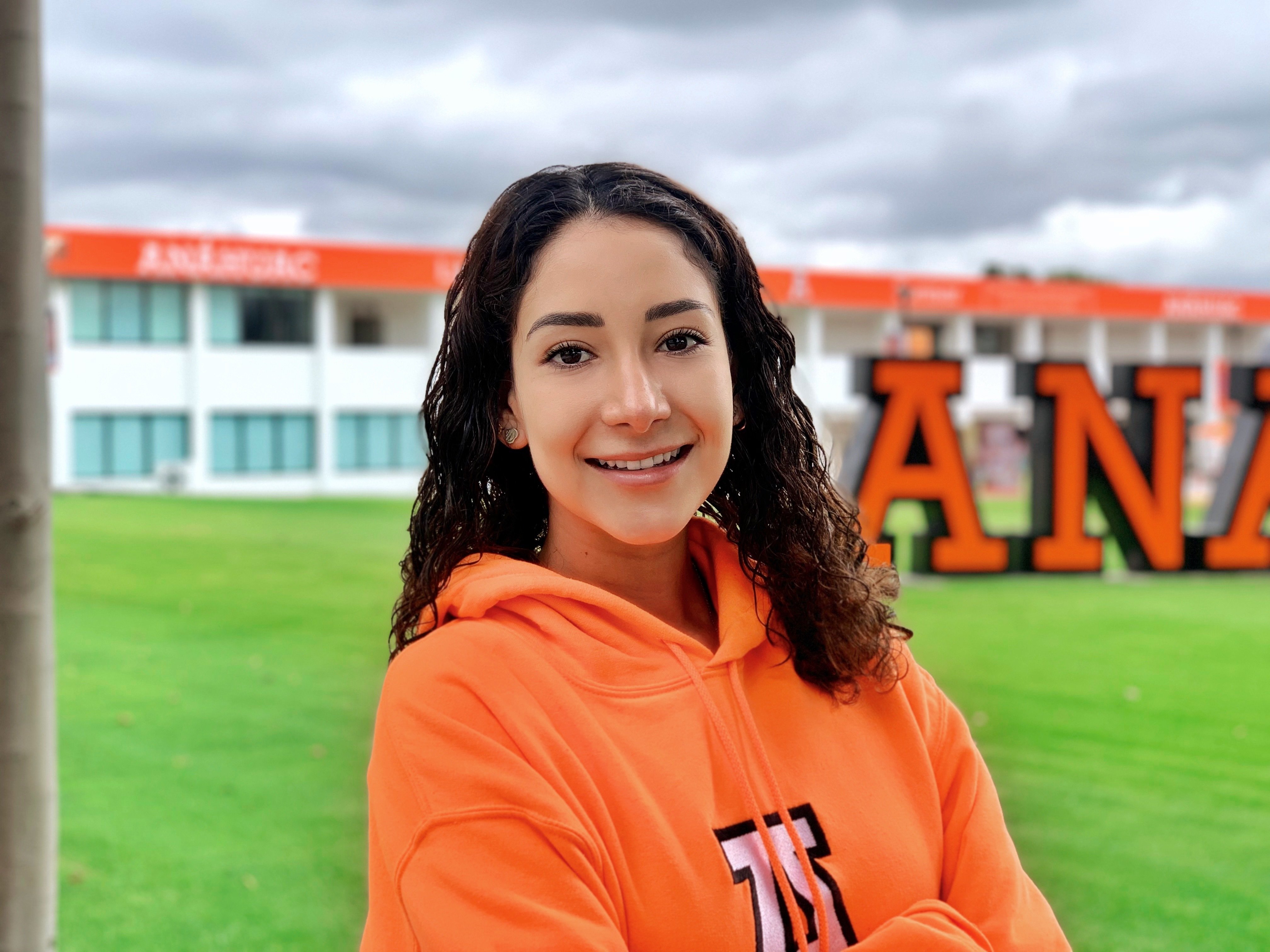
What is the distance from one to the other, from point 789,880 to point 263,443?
95.6 feet

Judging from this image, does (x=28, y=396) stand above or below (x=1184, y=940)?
above

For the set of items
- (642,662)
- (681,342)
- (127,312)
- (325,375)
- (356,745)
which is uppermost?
(127,312)

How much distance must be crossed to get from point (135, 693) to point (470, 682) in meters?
6.58

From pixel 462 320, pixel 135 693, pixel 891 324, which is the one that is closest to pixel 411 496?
pixel 891 324

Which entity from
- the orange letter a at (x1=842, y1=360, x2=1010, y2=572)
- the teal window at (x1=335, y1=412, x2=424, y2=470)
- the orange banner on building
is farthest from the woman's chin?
the teal window at (x1=335, y1=412, x2=424, y2=470)

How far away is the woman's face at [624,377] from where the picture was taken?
145cm

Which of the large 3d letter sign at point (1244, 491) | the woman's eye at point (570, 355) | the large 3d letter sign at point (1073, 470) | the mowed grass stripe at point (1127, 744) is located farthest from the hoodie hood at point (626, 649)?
the large 3d letter sign at point (1244, 491)

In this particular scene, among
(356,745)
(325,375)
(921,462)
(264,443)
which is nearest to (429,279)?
(325,375)

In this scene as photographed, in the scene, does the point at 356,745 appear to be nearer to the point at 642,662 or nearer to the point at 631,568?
the point at 631,568

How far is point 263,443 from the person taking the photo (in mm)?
29234

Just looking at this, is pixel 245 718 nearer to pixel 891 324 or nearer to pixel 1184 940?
pixel 1184 940

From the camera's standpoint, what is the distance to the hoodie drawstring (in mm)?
1407

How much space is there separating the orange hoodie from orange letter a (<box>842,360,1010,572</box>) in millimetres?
9045

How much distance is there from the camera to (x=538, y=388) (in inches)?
58.7
